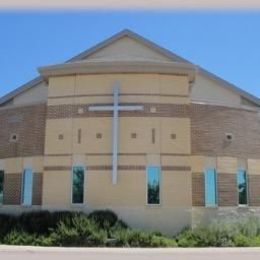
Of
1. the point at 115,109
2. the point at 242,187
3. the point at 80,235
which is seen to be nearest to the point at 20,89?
the point at 115,109

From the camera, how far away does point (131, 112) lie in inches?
798

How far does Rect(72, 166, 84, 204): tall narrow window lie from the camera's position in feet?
65.6

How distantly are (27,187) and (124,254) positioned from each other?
10117 millimetres

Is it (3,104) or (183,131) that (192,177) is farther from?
(3,104)

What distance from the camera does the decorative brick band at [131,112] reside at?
2028cm

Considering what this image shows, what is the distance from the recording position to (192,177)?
20.8 m

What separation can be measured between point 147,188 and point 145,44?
9.33 meters

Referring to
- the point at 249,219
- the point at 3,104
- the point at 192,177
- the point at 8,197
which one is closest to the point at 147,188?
the point at 192,177

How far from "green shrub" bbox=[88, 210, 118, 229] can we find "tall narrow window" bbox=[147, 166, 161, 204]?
1984 mm

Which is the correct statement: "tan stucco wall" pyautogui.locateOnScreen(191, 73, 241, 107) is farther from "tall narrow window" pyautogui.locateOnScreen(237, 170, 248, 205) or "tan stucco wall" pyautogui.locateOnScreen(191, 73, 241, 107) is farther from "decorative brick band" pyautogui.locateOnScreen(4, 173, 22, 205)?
"decorative brick band" pyautogui.locateOnScreen(4, 173, 22, 205)

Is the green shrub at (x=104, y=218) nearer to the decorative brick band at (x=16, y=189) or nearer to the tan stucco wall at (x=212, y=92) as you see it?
the decorative brick band at (x=16, y=189)

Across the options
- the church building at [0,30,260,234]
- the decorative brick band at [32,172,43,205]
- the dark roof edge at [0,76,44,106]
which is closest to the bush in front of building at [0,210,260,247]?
the church building at [0,30,260,234]

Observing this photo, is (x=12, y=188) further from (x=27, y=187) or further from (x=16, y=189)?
(x=27, y=187)

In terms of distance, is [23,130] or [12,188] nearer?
[12,188]
